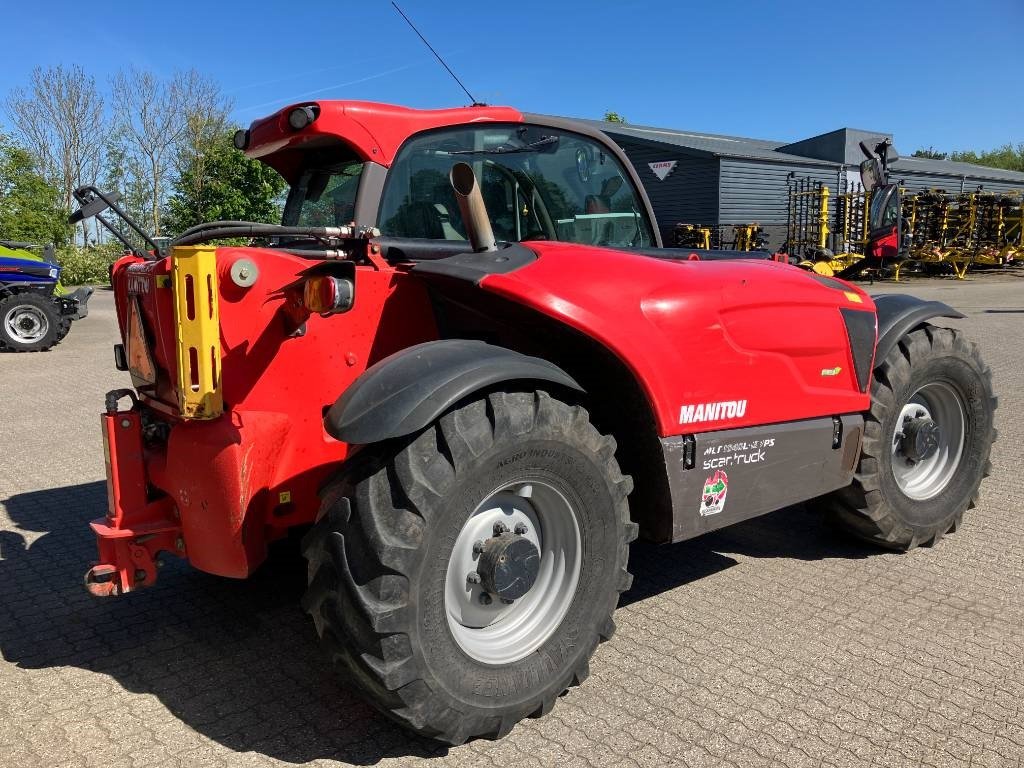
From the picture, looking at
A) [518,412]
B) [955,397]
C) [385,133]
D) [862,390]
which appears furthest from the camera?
[955,397]

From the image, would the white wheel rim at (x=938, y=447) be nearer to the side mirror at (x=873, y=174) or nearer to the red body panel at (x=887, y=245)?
the red body panel at (x=887, y=245)

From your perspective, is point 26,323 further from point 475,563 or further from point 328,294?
point 475,563

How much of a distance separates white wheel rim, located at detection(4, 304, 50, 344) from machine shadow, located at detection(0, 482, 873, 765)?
9280mm

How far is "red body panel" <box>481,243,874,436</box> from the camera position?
2.76 m

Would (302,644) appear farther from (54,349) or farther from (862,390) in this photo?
(54,349)

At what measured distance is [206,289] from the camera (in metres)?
2.47

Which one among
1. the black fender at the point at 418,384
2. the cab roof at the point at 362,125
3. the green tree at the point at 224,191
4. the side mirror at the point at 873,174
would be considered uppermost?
the green tree at the point at 224,191

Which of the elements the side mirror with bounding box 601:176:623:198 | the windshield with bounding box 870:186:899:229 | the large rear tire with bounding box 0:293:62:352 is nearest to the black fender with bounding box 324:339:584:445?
the side mirror with bounding box 601:176:623:198

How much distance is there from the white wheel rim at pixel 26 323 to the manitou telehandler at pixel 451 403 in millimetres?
10857

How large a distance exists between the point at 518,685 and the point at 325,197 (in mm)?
2200

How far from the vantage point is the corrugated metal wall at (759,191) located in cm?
2794

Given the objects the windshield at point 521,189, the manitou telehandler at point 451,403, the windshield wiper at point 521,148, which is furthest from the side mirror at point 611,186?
the windshield wiper at point 521,148

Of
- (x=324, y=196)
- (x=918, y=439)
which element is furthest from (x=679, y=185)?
(x=324, y=196)

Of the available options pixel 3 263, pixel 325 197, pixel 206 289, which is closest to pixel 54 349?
pixel 3 263
